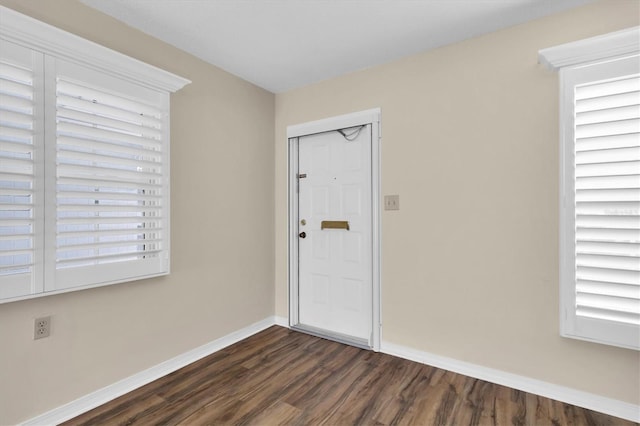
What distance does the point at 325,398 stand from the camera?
6.89 feet

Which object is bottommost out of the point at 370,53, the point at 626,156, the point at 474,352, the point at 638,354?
the point at 474,352

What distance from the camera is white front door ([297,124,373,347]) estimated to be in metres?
2.92

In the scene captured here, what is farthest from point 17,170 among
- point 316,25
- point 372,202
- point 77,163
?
point 372,202

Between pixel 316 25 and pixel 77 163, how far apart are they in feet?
6.11

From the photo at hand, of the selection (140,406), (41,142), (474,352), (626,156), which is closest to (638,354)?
(474,352)

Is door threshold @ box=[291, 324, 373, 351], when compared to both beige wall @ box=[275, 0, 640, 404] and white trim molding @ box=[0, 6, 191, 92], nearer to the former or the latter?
beige wall @ box=[275, 0, 640, 404]

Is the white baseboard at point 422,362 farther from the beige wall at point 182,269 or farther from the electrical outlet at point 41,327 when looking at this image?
the electrical outlet at point 41,327

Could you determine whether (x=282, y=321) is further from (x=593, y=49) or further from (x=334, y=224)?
(x=593, y=49)

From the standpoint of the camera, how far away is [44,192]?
Result: 1.78 m

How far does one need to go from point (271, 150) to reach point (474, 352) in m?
2.68

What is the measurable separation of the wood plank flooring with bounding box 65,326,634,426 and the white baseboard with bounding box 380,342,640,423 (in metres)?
0.05

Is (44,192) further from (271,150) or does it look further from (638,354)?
(638,354)

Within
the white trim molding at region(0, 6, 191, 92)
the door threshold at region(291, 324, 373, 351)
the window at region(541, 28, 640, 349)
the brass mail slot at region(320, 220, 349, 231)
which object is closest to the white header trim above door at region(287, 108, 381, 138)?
the brass mail slot at region(320, 220, 349, 231)

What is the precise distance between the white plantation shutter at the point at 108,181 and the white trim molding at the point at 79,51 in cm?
7
